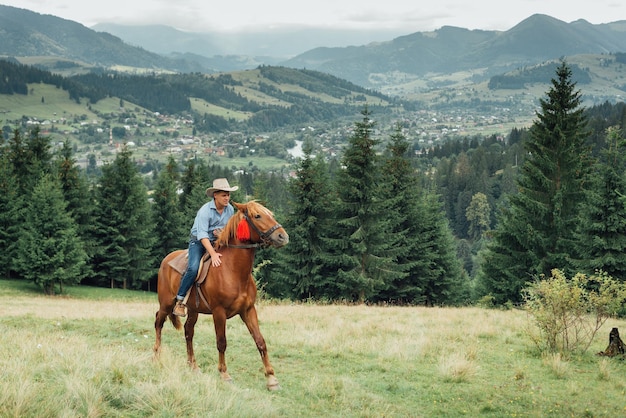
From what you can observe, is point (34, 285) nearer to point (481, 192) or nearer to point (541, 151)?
point (541, 151)

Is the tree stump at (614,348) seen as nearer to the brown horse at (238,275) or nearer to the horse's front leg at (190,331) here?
the brown horse at (238,275)

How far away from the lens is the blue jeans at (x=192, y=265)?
9.41 m

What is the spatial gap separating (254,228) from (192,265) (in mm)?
1586

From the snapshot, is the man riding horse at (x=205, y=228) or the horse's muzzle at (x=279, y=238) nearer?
the horse's muzzle at (x=279, y=238)

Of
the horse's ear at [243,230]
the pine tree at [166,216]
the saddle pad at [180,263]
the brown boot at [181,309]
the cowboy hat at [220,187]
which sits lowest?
the pine tree at [166,216]

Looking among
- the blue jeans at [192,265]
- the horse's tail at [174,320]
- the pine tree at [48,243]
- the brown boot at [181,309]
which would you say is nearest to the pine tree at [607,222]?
the horse's tail at [174,320]

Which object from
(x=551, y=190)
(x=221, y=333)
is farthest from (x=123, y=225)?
(x=221, y=333)

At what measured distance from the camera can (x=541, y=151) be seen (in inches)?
1196

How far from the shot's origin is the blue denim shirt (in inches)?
364

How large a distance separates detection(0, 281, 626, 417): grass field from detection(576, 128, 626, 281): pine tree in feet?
49.0

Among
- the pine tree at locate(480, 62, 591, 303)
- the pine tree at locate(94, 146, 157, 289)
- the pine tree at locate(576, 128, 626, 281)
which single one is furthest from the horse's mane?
the pine tree at locate(94, 146, 157, 289)

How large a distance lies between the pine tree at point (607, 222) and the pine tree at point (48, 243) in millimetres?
36279

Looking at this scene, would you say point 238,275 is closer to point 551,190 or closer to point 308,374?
point 308,374

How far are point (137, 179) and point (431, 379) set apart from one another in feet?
144
